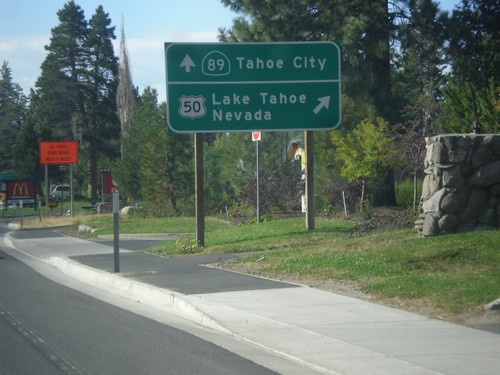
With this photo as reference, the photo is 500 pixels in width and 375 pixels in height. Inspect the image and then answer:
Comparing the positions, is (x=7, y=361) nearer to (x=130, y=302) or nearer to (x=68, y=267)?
→ (x=130, y=302)

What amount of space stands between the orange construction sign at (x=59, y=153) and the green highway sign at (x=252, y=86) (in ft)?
90.5

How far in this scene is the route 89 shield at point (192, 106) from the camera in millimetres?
18234

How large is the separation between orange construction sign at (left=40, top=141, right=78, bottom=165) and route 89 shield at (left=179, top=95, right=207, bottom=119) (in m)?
27.5

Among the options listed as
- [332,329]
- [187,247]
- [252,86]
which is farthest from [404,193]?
[332,329]

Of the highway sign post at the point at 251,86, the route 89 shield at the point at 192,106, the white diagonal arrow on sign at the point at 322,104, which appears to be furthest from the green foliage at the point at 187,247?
the white diagonal arrow on sign at the point at 322,104

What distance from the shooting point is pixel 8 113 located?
3482 inches

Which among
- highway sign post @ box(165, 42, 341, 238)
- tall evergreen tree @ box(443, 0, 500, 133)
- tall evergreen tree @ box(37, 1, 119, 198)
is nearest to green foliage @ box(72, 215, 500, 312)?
highway sign post @ box(165, 42, 341, 238)

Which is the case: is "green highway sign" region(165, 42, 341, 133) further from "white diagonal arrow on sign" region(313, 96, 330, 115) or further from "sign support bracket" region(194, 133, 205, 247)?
"sign support bracket" region(194, 133, 205, 247)

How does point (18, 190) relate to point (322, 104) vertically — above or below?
below

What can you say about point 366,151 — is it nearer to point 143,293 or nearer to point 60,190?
point 143,293

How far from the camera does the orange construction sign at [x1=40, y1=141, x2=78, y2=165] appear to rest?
4391 centimetres

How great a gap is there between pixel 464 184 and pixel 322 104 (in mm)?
4747

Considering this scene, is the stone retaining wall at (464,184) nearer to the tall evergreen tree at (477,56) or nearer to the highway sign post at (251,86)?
the highway sign post at (251,86)

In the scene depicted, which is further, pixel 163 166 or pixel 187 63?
pixel 163 166
